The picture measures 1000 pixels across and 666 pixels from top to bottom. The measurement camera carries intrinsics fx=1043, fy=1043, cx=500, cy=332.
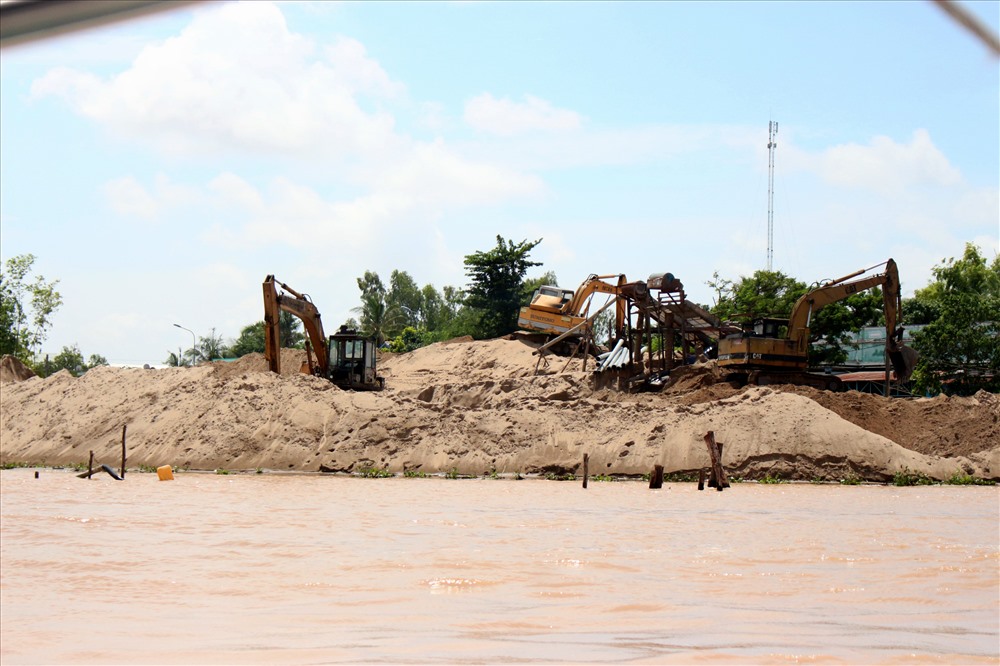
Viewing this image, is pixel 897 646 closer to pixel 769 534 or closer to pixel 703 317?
pixel 769 534

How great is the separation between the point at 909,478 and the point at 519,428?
34.3 feet

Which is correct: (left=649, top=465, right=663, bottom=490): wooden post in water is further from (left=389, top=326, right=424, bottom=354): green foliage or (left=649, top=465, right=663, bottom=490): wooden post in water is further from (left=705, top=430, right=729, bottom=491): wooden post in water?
(left=389, top=326, right=424, bottom=354): green foliage

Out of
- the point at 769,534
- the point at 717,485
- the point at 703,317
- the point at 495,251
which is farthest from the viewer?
the point at 495,251

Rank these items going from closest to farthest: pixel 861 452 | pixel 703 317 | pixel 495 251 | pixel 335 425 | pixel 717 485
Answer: pixel 717 485, pixel 861 452, pixel 335 425, pixel 703 317, pixel 495 251

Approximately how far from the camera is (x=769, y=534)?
15852 mm

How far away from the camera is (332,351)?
36594 millimetres

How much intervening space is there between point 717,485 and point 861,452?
475 cm

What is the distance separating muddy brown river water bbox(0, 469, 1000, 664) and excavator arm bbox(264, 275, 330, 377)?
40.5ft

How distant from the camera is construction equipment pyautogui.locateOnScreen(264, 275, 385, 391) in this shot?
34.5m

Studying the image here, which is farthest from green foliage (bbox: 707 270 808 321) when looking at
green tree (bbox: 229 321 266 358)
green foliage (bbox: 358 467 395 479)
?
green tree (bbox: 229 321 266 358)

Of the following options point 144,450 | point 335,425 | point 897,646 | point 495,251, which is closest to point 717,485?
point 335,425

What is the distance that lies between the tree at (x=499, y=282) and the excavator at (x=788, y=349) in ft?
89.5

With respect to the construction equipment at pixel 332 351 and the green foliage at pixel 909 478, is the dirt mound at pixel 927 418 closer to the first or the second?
the green foliage at pixel 909 478

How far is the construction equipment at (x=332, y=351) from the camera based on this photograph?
113 ft
